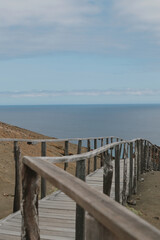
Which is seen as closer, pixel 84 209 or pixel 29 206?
pixel 84 209

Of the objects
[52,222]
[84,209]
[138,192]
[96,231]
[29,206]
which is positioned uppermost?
[84,209]

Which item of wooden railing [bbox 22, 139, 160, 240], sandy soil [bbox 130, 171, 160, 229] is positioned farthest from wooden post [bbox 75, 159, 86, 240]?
sandy soil [bbox 130, 171, 160, 229]

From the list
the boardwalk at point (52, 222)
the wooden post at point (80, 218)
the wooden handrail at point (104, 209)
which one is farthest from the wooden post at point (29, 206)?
the boardwalk at point (52, 222)

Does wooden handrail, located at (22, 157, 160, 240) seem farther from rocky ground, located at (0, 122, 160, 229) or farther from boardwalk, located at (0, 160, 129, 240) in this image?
rocky ground, located at (0, 122, 160, 229)

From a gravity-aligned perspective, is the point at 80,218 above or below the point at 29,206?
below

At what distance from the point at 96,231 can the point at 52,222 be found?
334 centimetres

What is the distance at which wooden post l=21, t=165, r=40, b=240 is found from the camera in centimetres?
242

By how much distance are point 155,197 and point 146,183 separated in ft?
6.61

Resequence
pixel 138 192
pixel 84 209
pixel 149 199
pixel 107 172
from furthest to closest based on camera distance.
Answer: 1. pixel 138 192
2. pixel 149 199
3. pixel 107 172
4. pixel 84 209

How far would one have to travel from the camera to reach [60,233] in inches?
166

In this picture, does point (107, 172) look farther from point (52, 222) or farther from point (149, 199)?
point (149, 199)

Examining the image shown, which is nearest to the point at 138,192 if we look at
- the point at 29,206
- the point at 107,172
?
the point at 107,172

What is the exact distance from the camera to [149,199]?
8742 mm

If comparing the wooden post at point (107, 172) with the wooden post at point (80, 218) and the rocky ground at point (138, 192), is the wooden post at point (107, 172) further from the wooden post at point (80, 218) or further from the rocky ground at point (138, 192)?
the rocky ground at point (138, 192)
